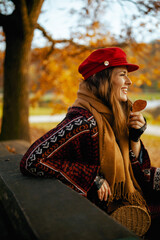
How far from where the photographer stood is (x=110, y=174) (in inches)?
79.9

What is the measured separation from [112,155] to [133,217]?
0.56 meters

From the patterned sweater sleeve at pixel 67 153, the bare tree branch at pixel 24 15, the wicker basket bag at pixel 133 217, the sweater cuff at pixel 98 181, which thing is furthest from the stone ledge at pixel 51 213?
the bare tree branch at pixel 24 15

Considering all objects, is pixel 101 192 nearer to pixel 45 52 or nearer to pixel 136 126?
pixel 136 126

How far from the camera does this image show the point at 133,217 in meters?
2.06

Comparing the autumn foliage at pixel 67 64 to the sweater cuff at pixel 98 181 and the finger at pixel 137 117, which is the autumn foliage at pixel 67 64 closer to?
the finger at pixel 137 117

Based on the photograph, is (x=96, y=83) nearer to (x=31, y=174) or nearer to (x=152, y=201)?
(x=31, y=174)

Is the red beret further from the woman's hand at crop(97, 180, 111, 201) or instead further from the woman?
the woman's hand at crop(97, 180, 111, 201)

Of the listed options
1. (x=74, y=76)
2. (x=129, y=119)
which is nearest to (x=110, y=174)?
(x=129, y=119)

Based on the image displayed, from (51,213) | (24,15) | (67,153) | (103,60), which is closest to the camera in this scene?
(51,213)

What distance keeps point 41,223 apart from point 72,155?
0.82m

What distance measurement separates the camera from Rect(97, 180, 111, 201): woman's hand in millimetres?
2002

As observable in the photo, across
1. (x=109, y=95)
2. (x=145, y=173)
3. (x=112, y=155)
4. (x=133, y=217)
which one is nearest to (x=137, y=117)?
(x=109, y=95)

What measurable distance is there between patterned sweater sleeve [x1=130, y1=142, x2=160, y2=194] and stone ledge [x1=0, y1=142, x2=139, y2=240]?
32.3 inches

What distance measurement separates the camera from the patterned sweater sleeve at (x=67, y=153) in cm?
191
